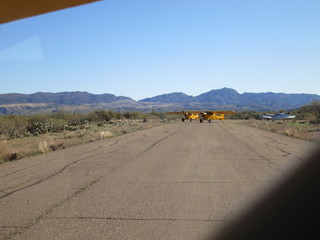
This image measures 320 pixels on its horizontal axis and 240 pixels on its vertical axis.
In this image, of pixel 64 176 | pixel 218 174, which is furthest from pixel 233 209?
pixel 64 176

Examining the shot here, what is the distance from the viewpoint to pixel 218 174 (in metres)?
12.1

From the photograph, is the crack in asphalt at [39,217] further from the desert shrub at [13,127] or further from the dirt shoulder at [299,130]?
the desert shrub at [13,127]

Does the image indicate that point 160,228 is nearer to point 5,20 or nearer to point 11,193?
point 11,193

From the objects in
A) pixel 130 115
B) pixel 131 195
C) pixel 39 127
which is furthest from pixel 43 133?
pixel 130 115

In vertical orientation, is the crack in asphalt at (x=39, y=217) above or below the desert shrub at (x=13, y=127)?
above

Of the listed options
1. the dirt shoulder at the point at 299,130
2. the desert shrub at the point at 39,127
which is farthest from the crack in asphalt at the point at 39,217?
the desert shrub at the point at 39,127

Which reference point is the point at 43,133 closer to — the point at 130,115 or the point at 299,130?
the point at 299,130

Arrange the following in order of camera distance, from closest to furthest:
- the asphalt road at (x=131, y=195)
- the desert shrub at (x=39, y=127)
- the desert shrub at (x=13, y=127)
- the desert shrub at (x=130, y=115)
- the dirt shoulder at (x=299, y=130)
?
the asphalt road at (x=131, y=195) < the dirt shoulder at (x=299, y=130) < the desert shrub at (x=13, y=127) < the desert shrub at (x=39, y=127) < the desert shrub at (x=130, y=115)

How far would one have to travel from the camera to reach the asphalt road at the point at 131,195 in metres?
6.61

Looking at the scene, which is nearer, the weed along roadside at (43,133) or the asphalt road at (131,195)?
the asphalt road at (131,195)

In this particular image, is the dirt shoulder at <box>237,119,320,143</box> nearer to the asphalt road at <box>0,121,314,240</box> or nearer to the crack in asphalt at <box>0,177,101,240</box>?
the asphalt road at <box>0,121,314,240</box>

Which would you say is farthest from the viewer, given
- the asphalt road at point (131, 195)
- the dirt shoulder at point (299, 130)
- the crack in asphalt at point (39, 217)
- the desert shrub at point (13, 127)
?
the desert shrub at point (13, 127)

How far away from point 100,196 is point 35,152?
12.3 m

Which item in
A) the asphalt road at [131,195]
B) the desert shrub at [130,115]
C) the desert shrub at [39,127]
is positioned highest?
the asphalt road at [131,195]
